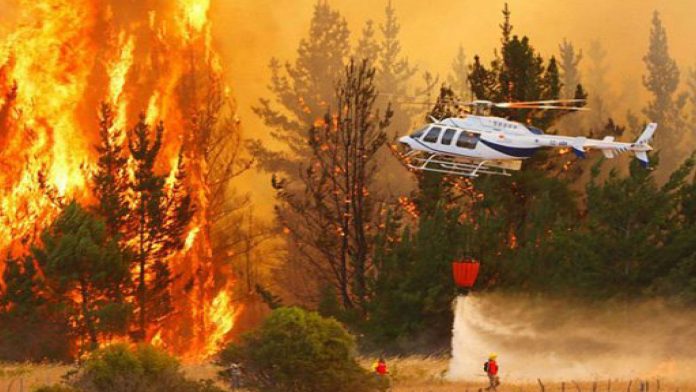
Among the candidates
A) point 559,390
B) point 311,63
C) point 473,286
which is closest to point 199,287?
point 473,286

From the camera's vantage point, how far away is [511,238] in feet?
143

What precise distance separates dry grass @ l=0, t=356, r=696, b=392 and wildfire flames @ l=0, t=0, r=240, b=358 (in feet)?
30.6

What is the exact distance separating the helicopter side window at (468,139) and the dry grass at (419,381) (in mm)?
6559

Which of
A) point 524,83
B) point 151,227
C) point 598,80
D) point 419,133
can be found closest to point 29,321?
point 151,227

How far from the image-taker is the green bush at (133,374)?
24.7 meters

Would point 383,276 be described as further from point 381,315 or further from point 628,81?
point 628,81

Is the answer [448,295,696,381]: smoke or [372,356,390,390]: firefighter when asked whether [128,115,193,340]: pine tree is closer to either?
[448,295,696,381]: smoke

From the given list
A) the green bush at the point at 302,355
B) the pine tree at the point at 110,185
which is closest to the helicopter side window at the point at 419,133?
the pine tree at the point at 110,185

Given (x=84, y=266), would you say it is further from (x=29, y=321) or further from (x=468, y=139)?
(x=468, y=139)

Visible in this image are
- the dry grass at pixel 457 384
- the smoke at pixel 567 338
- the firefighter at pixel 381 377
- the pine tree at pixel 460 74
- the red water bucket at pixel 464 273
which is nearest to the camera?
the firefighter at pixel 381 377

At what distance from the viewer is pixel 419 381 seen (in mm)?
32375

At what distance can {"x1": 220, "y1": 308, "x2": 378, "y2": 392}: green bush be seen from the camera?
24.8m

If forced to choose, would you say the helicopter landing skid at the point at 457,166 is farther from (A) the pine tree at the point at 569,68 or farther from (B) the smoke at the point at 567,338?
(A) the pine tree at the point at 569,68

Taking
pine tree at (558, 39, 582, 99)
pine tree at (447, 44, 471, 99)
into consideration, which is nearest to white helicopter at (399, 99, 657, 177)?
pine tree at (558, 39, 582, 99)
